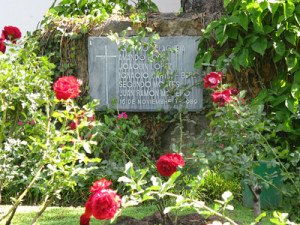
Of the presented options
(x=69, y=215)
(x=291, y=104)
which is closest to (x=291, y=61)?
(x=291, y=104)

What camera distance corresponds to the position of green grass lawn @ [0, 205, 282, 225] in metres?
3.38

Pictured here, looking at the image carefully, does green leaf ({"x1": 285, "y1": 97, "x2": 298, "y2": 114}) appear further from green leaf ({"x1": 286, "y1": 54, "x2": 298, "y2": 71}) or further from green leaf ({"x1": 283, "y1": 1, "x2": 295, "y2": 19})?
green leaf ({"x1": 283, "y1": 1, "x2": 295, "y2": 19})

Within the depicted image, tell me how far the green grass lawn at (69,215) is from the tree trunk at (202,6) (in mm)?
2359

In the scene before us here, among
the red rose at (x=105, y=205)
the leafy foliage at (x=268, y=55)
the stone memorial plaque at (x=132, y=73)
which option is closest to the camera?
the red rose at (x=105, y=205)

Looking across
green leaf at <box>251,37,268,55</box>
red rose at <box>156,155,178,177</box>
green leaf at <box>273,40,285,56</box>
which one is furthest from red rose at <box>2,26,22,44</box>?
green leaf at <box>273,40,285,56</box>

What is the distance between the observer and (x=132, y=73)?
4840mm

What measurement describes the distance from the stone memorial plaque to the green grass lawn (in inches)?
50.7

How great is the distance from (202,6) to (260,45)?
1442 mm

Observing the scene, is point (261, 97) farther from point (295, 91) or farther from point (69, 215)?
point (69, 215)

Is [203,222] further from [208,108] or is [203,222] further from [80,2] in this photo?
[80,2]

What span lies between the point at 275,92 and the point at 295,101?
0.74 ft

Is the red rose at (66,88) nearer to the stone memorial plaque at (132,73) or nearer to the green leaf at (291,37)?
the green leaf at (291,37)

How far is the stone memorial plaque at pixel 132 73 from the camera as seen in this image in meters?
4.72

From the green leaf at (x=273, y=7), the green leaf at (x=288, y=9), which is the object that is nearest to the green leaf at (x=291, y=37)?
the green leaf at (x=288, y=9)
